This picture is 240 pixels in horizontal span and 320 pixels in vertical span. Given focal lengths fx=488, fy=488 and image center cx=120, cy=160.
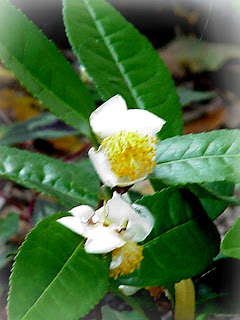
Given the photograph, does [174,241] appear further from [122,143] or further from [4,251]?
[4,251]

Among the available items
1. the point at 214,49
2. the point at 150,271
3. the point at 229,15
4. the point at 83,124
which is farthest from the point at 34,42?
the point at 214,49

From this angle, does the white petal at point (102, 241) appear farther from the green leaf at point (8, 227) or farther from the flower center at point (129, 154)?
the green leaf at point (8, 227)

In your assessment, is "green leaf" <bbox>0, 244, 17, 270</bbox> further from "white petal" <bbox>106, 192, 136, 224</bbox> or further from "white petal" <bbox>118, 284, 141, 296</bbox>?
"white petal" <bbox>106, 192, 136, 224</bbox>

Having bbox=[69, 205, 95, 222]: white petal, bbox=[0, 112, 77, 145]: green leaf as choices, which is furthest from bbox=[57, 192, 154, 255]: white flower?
bbox=[0, 112, 77, 145]: green leaf

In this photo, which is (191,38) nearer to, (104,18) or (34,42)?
(104,18)

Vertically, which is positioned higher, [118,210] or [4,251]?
[118,210]

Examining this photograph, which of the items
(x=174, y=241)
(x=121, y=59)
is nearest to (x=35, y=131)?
(x=121, y=59)

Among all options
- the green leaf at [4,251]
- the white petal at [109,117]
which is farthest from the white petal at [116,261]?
the green leaf at [4,251]

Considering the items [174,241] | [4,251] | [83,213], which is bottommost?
[4,251]
